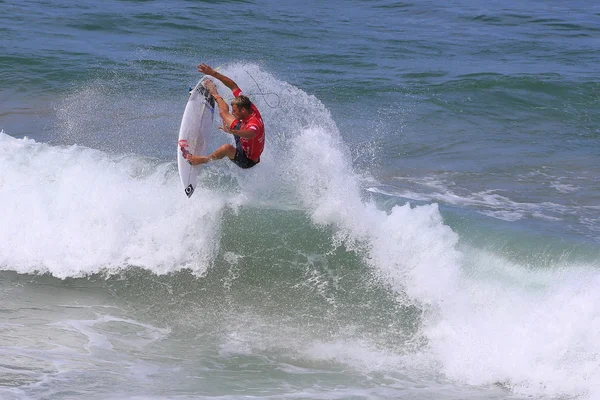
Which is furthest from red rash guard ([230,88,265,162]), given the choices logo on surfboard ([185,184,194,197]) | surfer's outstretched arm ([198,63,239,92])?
logo on surfboard ([185,184,194,197])

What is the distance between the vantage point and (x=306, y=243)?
10.8m

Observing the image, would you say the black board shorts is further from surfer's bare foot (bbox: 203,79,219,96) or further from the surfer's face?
surfer's bare foot (bbox: 203,79,219,96)

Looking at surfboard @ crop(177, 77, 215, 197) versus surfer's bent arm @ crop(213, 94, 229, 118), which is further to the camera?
surfboard @ crop(177, 77, 215, 197)

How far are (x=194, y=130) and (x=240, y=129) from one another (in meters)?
1.07

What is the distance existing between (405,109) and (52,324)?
32.6ft

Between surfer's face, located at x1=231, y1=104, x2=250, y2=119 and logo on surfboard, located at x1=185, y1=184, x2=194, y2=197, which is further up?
surfer's face, located at x1=231, y1=104, x2=250, y2=119

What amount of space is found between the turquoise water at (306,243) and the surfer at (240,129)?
47.2 inches

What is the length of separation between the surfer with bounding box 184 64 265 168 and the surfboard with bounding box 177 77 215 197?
211 mm

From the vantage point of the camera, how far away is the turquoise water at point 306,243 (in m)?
8.20

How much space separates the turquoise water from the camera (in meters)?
8.20

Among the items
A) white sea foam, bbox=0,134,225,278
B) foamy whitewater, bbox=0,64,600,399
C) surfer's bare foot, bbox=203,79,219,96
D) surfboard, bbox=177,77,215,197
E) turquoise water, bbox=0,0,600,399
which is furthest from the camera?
white sea foam, bbox=0,134,225,278

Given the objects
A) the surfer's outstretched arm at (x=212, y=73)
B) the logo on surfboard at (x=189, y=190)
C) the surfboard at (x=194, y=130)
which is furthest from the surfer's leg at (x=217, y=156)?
the surfer's outstretched arm at (x=212, y=73)

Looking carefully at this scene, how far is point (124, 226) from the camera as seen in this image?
1075cm

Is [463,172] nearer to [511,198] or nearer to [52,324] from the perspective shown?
[511,198]
